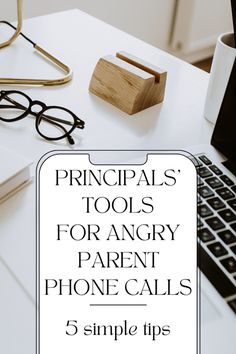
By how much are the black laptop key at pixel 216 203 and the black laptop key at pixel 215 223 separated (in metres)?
0.02

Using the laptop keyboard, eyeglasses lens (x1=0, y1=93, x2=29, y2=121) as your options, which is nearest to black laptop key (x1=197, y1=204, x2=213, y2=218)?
the laptop keyboard

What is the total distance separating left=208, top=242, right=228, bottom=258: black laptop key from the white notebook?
242 mm

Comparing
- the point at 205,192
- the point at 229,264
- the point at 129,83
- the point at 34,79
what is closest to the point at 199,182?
the point at 205,192

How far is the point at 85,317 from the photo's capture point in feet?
1.43

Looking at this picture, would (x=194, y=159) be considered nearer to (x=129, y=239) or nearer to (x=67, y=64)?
(x=129, y=239)

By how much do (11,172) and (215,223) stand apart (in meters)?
0.24

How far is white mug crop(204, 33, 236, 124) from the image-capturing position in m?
0.67

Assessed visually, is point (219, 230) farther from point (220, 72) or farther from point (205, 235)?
point (220, 72)

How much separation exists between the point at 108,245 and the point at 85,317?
0.08m

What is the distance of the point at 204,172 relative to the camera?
1.89 feet

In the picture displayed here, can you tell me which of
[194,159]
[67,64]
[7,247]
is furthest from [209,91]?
[7,247]

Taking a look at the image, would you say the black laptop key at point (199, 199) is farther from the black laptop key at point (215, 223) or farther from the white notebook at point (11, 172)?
the white notebook at point (11, 172)

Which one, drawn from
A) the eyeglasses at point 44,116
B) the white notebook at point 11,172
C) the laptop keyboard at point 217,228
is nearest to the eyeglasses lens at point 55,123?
the eyeglasses at point 44,116

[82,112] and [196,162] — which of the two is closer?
[196,162]
